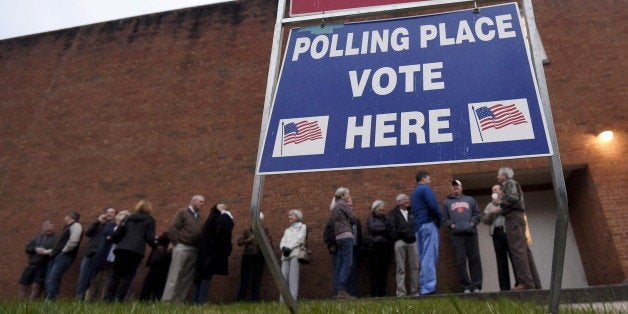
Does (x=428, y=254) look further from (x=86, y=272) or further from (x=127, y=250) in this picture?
(x=86, y=272)

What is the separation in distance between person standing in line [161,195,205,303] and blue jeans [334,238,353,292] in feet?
7.31

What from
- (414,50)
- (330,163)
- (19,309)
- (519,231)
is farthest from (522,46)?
(519,231)

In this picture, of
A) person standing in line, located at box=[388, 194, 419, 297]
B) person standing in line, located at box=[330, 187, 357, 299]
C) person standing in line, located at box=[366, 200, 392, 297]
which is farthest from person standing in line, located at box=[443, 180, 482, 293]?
person standing in line, located at box=[330, 187, 357, 299]

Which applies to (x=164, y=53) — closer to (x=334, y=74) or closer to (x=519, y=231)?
(x=519, y=231)

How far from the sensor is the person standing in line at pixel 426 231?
6.65 meters

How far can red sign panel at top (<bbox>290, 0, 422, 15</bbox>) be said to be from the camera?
2.77 meters

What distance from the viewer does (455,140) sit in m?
2.21

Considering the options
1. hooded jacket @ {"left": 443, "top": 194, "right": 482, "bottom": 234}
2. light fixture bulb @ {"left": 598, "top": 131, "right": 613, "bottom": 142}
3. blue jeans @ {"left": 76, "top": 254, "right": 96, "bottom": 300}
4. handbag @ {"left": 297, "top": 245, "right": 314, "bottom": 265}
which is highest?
light fixture bulb @ {"left": 598, "top": 131, "right": 613, "bottom": 142}

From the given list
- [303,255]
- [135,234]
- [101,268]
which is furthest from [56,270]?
[303,255]

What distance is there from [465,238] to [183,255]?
4.30 metres

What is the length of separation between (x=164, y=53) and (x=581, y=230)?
10544 millimetres

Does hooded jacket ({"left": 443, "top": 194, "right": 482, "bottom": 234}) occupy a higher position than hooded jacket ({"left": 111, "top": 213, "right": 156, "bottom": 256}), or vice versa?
hooded jacket ({"left": 443, "top": 194, "right": 482, "bottom": 234})

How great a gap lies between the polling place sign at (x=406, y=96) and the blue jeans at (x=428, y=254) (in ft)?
15.2

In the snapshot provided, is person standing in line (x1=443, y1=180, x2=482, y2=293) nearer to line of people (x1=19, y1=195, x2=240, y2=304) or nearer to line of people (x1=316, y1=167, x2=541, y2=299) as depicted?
line of people (x1=316, y1=167, x2=541, y2=299)
